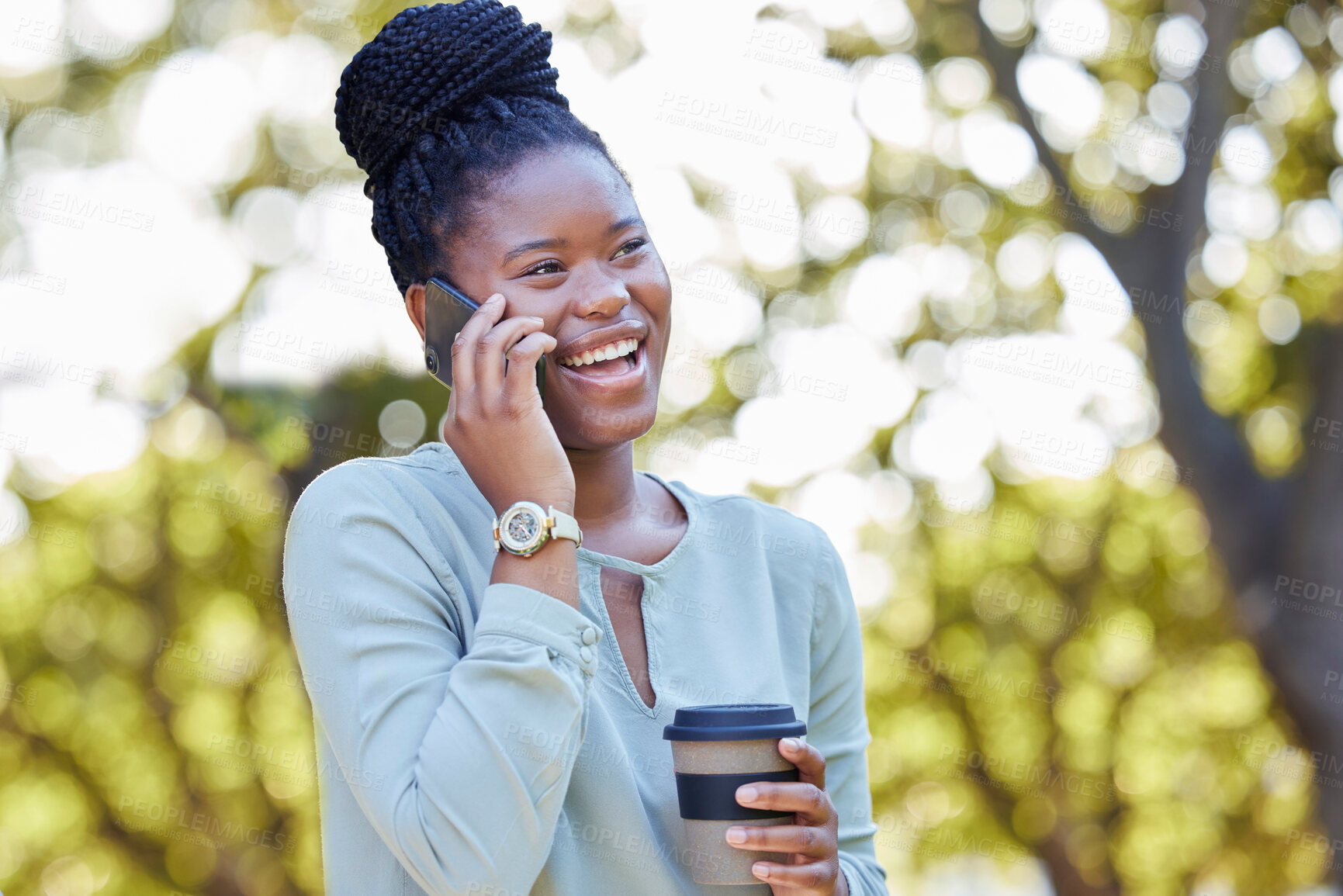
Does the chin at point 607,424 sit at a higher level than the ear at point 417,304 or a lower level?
lower

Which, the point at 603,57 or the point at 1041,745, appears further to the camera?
the point at 1041,745

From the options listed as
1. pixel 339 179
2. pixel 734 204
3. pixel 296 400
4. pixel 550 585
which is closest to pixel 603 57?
pixel 734 204

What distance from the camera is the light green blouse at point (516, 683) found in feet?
4.93

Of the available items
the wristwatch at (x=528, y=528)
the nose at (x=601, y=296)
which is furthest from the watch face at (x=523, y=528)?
the nose at (x=601, y=296)

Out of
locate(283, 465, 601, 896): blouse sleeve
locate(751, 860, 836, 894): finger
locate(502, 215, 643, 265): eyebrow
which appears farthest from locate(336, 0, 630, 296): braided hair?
locate(751, 860, 836, 894): finger

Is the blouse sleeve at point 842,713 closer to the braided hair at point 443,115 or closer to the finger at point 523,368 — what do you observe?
the finger at point 523,368

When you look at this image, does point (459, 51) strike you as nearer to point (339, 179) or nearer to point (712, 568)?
point (712, 568)

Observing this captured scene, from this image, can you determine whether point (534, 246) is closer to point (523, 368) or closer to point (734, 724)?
point (523, 368)

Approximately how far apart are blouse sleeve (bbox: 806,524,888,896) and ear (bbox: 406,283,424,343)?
0.85 meters

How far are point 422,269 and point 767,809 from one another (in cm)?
112

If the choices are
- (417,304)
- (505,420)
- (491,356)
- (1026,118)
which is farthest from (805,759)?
(1026,118)

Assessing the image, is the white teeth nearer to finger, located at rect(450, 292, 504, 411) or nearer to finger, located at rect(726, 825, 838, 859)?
finger, located at rect(450, 292, 504, 411)

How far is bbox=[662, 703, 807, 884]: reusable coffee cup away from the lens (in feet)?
5.21

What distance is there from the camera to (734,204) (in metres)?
10.4
